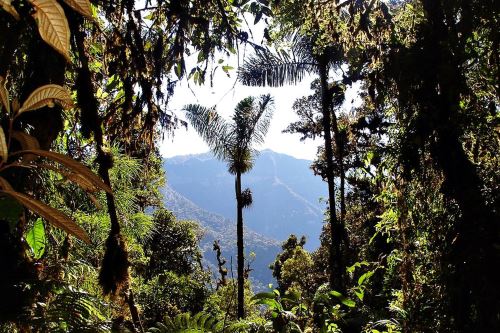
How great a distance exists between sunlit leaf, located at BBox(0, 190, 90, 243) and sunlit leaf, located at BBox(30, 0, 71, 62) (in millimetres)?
175

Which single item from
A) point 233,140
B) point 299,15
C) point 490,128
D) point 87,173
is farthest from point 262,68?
point 87,173

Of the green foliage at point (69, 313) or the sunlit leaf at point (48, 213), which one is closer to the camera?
the sunlit leaf at point (48, 213)

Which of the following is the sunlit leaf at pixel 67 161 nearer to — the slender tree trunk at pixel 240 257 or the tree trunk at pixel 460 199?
the tree trunk at pixel 460 199

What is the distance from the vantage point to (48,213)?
0.51 meters

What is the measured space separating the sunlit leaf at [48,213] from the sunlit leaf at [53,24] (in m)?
0.18

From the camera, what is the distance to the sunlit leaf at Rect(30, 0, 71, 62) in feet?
1.60

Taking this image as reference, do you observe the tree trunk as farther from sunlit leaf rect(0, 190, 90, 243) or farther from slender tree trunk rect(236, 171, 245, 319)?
slender tree trunk rect(236, 171, 245, 319)

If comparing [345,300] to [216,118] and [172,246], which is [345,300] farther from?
[172,246]

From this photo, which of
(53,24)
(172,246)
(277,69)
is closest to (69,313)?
Answer: (53,24)

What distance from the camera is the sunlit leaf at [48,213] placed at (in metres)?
0.48

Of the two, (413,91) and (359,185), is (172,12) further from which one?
(359,185)

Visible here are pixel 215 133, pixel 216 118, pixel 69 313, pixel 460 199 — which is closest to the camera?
pixel 69 313

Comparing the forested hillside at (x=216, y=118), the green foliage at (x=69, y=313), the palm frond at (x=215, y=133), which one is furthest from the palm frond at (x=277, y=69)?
the green foliage at (x=69, y=313)

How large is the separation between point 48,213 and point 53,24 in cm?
22
